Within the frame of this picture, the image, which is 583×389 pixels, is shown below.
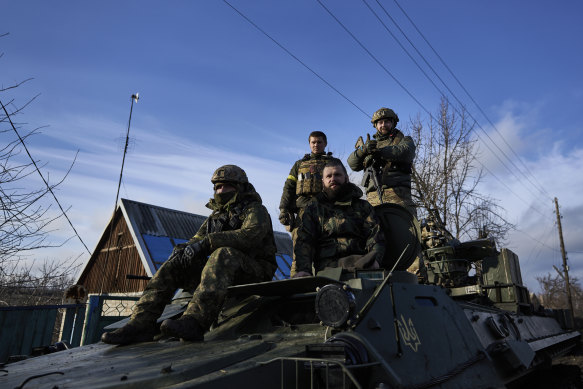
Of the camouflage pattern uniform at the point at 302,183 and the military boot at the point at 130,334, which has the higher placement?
the camouflage pattern uniform at the point at 302,183

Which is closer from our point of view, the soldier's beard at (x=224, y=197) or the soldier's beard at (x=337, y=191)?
the soldier's beard at (x=224, y=197)

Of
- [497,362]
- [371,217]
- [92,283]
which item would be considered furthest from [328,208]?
[92,283]

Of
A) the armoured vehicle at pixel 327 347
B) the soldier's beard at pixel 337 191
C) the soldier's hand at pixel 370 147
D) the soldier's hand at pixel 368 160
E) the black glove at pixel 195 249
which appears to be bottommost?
the armoured vehicle at pixel 327 347

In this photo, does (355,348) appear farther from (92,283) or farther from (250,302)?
(92,283)

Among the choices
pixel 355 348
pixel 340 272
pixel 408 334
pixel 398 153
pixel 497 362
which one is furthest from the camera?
pixel 398 153

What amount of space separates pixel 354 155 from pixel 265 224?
2.47 meters

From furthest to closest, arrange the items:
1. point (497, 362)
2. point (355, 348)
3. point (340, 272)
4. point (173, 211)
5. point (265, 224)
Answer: point (173, 211) → point (265, 224) → point (497, 362) → point (340, 272) → point (355, 348)

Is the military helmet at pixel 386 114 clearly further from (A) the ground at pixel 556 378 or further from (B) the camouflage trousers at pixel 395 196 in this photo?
(A) the ground at pixel 556 378

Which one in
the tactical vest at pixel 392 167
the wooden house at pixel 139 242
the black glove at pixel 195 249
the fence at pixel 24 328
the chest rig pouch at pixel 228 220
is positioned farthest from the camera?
the wooden house at pixel 139 242

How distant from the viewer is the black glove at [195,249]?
4383 millimetres

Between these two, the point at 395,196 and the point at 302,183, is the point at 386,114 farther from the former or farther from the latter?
the point at 302,183

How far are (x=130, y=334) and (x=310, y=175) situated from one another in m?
3.36

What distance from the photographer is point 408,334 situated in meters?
3.21

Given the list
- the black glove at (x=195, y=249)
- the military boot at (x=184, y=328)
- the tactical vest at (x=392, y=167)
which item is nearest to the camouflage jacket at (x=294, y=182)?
the tactical vest at (x=392, y=167)
